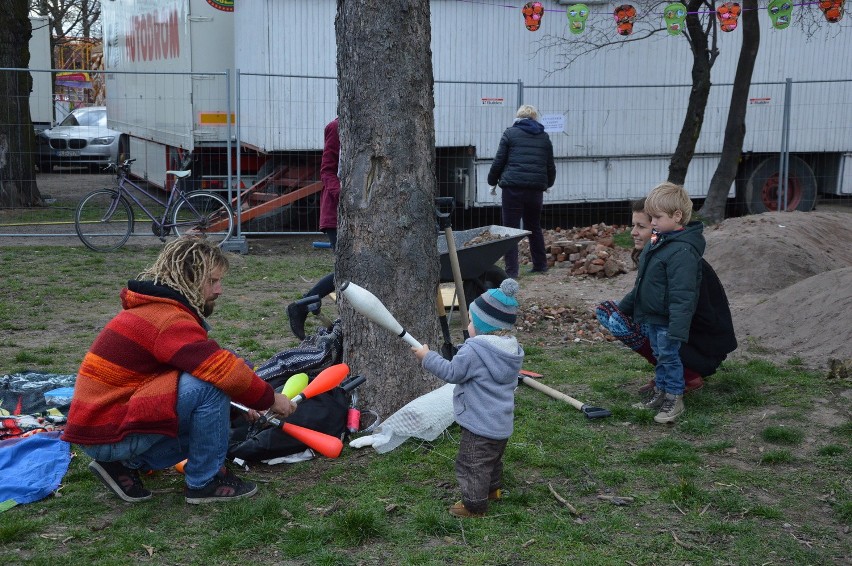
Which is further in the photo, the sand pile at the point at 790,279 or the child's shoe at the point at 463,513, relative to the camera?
the sand pile at the point at 790,279

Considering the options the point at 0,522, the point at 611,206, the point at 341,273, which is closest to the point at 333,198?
the point at 341,273

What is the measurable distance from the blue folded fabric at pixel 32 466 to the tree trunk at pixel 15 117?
12348 millimetres

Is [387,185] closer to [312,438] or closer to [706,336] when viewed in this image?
[312,438]

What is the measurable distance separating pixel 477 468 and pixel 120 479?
64.5 inches

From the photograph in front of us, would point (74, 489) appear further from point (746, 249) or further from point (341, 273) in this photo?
point (746, 249)

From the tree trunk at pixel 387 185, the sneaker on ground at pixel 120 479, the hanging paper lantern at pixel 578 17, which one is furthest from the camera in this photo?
the hanging paper lantern at pixel 578 17

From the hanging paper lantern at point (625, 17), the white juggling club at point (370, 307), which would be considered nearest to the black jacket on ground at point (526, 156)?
the hanging paper lantern at point (625, 17)

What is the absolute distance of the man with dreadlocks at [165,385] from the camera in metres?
4.04

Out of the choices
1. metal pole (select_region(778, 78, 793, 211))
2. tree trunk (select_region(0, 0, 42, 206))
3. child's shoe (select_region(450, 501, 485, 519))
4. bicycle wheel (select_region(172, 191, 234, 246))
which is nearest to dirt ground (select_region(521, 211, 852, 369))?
metal pole (select_region(778, 78, 793, 211))

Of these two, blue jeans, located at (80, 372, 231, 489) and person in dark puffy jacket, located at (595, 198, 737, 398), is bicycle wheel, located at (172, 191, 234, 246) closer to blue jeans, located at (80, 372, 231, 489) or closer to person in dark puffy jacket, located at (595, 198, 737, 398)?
person in dark puffy jacket, located at (595, 198, 737, 398)

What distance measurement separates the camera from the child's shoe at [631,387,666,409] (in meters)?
5.64

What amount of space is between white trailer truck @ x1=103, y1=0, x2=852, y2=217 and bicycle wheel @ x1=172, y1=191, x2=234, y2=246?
3.43ft

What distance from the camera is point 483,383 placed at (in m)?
4.11

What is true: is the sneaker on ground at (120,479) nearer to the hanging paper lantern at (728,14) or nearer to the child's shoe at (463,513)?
the child's shoe at (463,513)
